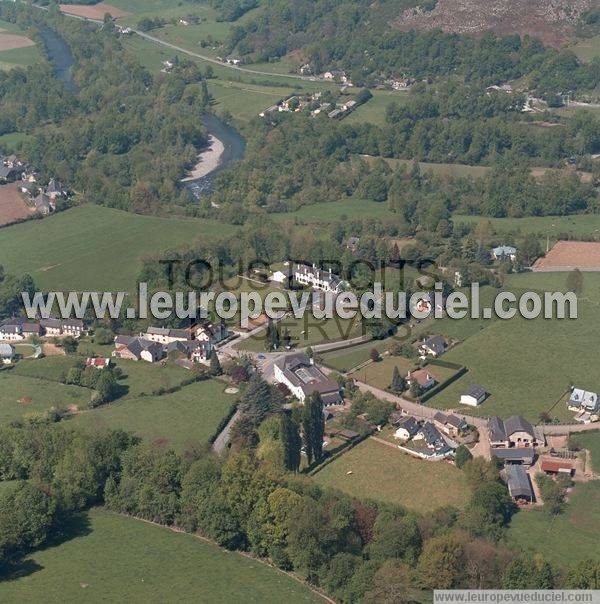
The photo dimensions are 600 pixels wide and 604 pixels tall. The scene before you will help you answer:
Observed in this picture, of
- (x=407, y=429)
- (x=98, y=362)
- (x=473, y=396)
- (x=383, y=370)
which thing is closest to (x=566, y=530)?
(x=407, y=429)

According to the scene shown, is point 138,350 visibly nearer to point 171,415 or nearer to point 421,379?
point 171,415

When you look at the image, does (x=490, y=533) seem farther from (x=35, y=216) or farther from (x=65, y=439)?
(x=35, y=216)

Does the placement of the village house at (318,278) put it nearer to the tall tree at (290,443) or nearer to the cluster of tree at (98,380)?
the cluster of tree at (98,380)

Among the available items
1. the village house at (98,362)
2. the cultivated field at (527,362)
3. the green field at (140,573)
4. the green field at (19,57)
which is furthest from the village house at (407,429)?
the green field at (19,57)

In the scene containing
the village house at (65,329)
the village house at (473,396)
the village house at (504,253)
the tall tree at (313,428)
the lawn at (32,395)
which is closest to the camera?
the tall tree at (313,428)

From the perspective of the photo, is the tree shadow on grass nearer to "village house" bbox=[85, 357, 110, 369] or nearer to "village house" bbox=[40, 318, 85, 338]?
"village house" bbox=[85, 357, 110, 369]

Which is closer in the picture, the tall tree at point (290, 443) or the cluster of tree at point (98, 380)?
the tall tree at point (290, 443)

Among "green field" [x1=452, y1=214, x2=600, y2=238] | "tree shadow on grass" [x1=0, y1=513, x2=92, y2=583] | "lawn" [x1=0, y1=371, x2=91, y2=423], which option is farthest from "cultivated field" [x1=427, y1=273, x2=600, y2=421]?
"tree shadow on grass" [x1=0, y1=513, x2=92, y2=583]
